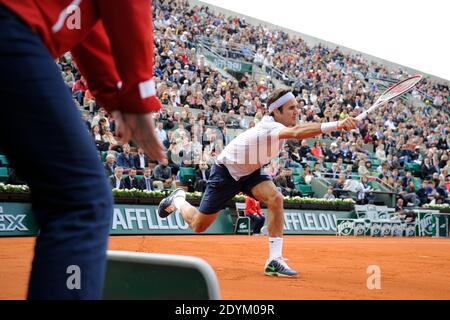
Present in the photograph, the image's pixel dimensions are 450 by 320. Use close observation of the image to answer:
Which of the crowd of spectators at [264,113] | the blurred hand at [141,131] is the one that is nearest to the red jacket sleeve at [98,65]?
the blurred hand at [141,131]

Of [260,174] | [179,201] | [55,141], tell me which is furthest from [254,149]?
[55,141]

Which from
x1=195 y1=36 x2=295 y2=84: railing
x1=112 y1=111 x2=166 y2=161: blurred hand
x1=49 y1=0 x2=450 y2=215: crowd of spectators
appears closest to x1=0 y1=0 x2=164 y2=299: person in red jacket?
x1=112 y1=111 x2=166 y2=161: blurred hand

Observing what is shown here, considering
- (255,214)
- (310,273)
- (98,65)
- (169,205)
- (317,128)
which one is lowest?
(255,214)

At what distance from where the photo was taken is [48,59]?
1.78 meters

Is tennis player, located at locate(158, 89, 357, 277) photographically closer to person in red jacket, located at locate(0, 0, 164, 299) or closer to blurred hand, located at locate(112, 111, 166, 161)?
blurred hand, located at locate(112, 111, 166, 161)

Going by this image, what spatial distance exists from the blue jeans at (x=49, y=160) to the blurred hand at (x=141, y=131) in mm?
238

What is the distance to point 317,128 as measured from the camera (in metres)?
6.23

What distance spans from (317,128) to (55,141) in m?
4.75

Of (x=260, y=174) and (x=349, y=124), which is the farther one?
(x=260, y=174)

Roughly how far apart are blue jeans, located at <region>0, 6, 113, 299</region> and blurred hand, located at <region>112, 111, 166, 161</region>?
0.24 metres

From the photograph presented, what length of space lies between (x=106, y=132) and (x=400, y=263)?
27.2ft

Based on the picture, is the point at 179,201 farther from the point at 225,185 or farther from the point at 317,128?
the point at 317,128

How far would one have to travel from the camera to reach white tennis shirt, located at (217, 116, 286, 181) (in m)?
6.84
